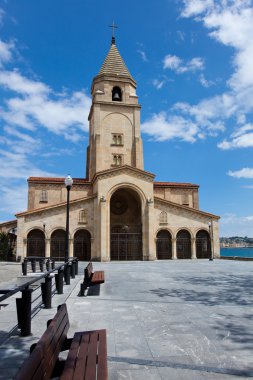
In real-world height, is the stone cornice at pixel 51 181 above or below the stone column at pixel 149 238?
above

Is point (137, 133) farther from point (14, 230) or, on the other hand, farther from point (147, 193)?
point (14, 230)

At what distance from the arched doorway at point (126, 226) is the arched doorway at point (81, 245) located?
9.65 ft

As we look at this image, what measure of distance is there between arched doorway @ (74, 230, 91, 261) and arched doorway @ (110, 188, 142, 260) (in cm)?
294

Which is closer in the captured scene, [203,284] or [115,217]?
[203,284]

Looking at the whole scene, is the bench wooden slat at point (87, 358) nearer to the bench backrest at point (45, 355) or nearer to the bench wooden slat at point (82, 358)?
the bench wooden slat at point (82, 358)

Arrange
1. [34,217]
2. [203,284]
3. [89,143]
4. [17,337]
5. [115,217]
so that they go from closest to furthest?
1. [17,337]
2. [203,284]
3. [34,217]
4. [115,217]
5. [89,143]

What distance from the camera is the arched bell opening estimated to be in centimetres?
4284

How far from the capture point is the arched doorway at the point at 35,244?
3347cm

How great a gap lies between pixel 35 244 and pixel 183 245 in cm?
1675

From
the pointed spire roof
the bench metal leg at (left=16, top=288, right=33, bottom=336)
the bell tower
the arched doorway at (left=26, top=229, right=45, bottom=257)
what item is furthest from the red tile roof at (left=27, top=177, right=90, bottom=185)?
A: the bench metal leg at (left=16, top=288, right=33, bottom=336)

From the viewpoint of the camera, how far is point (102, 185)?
3378 centimetres

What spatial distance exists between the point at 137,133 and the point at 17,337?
1510 inches

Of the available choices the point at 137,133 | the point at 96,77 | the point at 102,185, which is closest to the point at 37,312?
the point at 102,185

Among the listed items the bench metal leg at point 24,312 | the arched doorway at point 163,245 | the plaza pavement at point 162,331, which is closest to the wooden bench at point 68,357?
the plaza pavement at point 162,331
